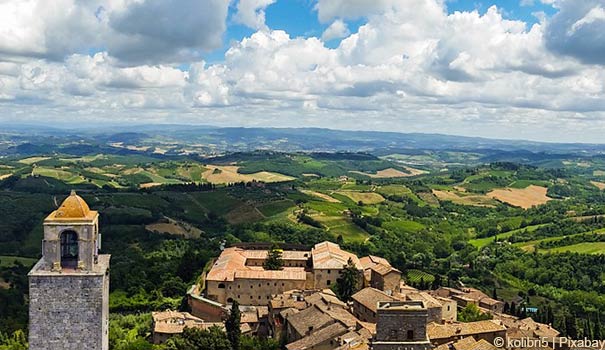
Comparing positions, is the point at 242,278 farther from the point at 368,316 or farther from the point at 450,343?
the point at 450,343

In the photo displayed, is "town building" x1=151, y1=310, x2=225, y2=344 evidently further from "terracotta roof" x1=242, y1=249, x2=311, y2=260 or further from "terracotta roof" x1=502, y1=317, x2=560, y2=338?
"terracotta roof" x1=502, y1=317, x2=560, y2=338

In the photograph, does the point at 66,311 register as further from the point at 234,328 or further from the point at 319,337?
the point at 234,328

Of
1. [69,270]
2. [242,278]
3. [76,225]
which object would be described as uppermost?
[76,225]

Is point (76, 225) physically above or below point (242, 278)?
above

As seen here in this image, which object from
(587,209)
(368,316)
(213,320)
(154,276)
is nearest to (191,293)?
(213,320)

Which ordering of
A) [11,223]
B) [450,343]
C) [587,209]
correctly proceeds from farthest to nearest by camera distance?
[587,209], [11,223], [450,343]

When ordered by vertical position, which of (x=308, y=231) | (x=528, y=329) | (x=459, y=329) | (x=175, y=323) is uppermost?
(x=459, y=329)

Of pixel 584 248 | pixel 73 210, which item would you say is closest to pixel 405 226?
pixel 584 248

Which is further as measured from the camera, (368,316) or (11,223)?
(11,223)

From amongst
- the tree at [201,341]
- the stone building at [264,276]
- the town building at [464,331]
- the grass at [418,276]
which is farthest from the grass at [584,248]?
the tree at [201,341]
